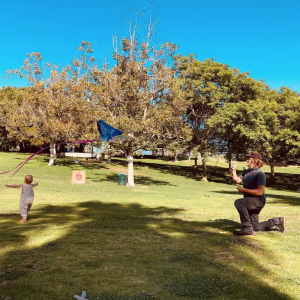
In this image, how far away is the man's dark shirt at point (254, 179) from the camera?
785 centimetres

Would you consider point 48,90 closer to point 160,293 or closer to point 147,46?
point 147,46

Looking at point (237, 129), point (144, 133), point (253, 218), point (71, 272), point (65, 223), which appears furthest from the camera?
point (237, 129)

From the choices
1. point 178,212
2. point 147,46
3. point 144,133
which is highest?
point 147,46

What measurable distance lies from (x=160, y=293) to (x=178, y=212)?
8.17 m

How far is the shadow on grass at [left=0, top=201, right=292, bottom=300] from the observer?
472 centimetres

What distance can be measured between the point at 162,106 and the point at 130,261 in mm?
22586

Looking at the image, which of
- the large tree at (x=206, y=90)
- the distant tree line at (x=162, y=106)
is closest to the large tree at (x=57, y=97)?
the distant tree line at (x=162, y=106)

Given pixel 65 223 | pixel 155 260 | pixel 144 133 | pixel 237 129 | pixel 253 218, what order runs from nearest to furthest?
1. pixel 155 260
2. pixel 253 218
3. pixel 65 223
4. pixel 144 133
5. pixel 237 129

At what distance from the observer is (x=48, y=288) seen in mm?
4738

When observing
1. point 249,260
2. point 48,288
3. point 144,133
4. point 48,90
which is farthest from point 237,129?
point 48,288

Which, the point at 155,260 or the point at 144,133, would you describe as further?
the point at 144,133

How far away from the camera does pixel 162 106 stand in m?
27.8

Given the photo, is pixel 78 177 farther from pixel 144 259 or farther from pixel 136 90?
pixel 144 259

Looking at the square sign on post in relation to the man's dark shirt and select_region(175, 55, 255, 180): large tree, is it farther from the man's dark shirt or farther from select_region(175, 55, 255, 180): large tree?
the man's dark shirt
